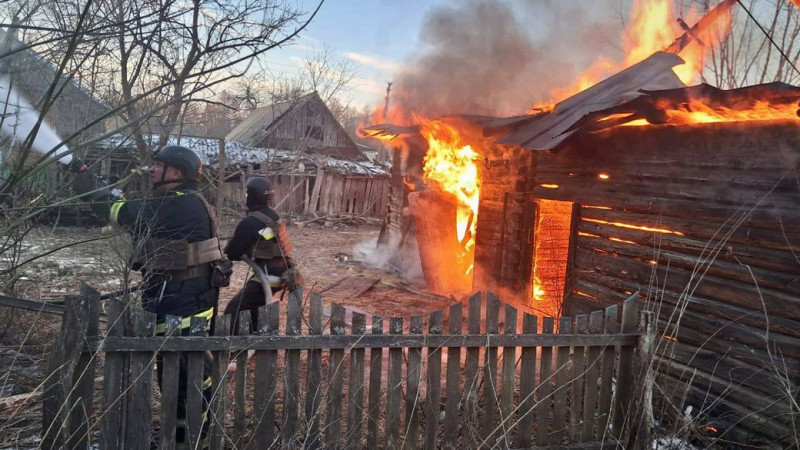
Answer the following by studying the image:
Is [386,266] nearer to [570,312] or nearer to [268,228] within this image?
[570,312]

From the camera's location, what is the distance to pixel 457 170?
10.5 m

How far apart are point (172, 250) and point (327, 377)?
1.77 m

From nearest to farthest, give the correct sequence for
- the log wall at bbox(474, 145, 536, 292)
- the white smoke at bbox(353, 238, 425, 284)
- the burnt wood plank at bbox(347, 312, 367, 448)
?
the burnt wood plank at bbox(347, 312, 367, 448) → the log wall at bbox(474, 145, 536, 292) → the white smoke at bbox(353, 238, 425, 284)

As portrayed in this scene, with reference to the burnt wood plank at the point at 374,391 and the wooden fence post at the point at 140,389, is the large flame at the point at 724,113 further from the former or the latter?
the wooden fence post at the point at 140,389

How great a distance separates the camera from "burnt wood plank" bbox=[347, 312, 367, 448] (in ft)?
10.1

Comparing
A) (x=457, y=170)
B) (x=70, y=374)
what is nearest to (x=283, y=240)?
(x=70, y=374)

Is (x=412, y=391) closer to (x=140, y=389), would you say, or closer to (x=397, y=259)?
(x=140, y=389)

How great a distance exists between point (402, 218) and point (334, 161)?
36.9 ft

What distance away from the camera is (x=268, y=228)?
5.54 metres

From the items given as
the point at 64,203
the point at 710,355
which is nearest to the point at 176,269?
the point at 64,203

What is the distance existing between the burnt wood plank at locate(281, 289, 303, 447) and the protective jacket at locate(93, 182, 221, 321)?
136cm

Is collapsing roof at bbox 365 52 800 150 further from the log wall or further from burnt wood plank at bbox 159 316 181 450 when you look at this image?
burnt wood plank at bbox 159 316 181 450

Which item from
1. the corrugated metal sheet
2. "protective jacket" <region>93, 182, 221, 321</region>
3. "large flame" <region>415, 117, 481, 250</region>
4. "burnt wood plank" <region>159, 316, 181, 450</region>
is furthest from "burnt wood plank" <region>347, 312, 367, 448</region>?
"large flame" <region>415, 117, 481, 250</region>

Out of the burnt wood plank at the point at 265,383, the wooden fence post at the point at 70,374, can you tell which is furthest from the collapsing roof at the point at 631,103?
the wooden fence post at the point at 70,374
